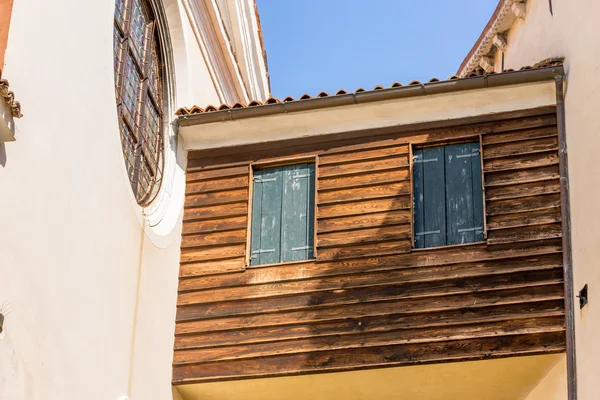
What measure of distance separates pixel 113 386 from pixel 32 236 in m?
2.17

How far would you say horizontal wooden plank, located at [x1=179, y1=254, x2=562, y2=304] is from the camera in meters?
11.3

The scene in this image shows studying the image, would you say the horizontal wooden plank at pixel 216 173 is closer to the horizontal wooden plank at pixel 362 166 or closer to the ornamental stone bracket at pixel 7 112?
the horizontal wooden plank at pixel 362 166

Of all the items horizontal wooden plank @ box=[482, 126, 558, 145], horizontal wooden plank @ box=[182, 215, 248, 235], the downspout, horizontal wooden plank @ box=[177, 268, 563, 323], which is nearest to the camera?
the downspout

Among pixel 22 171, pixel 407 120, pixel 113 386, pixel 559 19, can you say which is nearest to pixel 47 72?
pixel 22 171

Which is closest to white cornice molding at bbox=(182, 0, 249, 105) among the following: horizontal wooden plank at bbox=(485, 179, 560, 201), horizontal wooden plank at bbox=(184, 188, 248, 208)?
horizontal wooden plank at bbox=(184, 188, 248, 208)

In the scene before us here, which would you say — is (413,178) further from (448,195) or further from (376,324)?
(376,324)

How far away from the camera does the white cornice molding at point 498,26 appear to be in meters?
16.0

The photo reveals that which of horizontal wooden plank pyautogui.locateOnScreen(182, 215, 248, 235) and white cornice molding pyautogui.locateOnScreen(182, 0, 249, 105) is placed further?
white cornice molding pyautogui.locateOnScreen(182, 0, 249, 105)

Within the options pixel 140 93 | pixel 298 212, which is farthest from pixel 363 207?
pixel 140 93

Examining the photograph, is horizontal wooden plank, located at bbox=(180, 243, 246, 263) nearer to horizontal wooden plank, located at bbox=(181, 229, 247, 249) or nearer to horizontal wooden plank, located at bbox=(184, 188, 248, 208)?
horizontal wooden plank, located at bbox=(181, 229, 247, 249)

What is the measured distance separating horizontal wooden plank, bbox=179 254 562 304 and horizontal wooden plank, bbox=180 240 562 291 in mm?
45

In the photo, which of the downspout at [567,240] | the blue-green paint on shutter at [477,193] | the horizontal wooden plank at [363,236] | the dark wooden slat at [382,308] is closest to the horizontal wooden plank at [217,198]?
the horizontal wooden plank at [363,236]

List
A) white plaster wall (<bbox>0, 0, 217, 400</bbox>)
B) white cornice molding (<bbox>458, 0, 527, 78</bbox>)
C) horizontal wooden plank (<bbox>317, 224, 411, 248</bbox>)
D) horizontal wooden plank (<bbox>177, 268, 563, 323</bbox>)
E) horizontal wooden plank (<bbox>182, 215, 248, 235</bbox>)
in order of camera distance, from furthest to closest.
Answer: white cornice molding (<bbox>458, 0, 527, 78</bbox>) < horizontal wooden plank (<bbox>182, 215, 248, 235</bbox>) < horizontal wooden plank (<bbox>317, 224, 411, 248</bbox>) < horizontal wooden plank (<bbox>177, 268, 563, 323</bbox>) < white plaster wall (<bbox>0, 0, 217, 400</bbox>)

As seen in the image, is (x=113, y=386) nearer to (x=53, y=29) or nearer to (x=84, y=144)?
(x=84, y=144)
